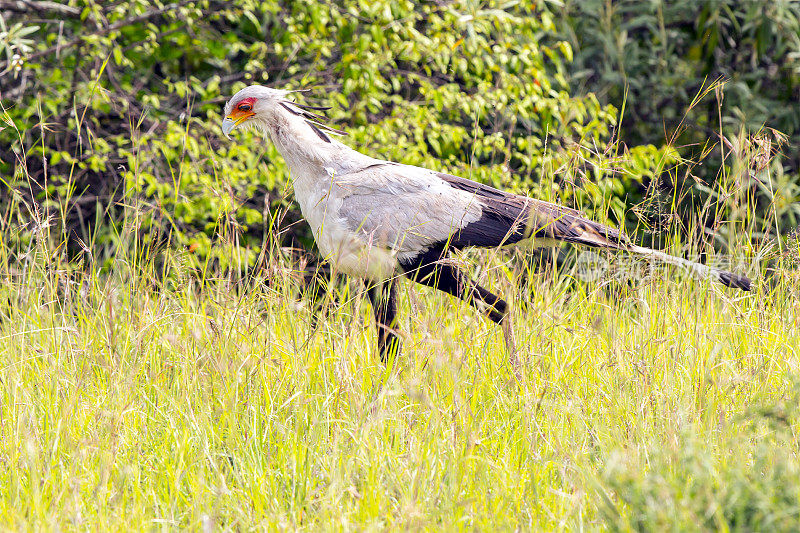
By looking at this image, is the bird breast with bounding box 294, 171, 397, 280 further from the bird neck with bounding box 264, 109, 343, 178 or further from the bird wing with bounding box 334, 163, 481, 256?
the bird neck with bounding box 264, 109, 343, 178

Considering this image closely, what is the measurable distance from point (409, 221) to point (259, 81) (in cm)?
263

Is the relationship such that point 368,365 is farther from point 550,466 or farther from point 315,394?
point 550,466

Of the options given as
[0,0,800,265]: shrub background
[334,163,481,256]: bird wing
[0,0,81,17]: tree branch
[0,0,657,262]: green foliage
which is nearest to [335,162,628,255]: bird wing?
[334,163,481,256]: bird wing

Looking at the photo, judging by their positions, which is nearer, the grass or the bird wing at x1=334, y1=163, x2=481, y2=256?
the grass

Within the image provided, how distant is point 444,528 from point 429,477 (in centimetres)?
24

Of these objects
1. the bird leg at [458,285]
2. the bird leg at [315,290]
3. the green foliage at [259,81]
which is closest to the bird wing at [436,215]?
the bird leg at [458,285]

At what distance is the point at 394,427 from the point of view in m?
2.43

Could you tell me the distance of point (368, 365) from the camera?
114 inches

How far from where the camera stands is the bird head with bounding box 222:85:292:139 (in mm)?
3725

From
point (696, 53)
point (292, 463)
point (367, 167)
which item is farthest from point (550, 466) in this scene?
point (696, 53)

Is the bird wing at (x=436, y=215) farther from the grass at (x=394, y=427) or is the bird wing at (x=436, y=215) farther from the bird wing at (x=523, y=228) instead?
the grass at (x=394, y=427)

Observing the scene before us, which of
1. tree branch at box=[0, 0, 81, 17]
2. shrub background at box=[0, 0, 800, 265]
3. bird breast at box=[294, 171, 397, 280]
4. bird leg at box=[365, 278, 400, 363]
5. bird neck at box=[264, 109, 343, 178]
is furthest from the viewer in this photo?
tree branch at box=[0, 0, 81, 17]

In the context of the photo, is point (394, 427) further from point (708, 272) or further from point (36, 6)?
point (36, 6)

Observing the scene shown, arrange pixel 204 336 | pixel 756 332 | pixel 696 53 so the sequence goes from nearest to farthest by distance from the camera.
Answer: pixel 204 336 → pixel 756 332 → pixel 696 53
